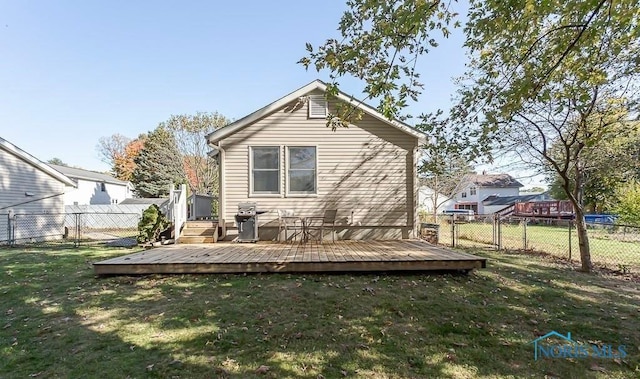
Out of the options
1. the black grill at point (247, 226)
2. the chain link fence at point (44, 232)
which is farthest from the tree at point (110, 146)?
the black grill at point (247, 226)

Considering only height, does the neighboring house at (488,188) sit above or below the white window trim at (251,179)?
above

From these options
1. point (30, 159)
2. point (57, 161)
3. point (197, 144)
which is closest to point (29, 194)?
point (30, 159)

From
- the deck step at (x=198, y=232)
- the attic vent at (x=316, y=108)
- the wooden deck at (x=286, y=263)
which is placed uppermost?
the attic vent at (x=316, y=108)

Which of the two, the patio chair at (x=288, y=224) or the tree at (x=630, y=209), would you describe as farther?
the tree at (x=630, y=209)

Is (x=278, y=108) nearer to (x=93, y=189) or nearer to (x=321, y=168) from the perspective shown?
(x=321, y=168)

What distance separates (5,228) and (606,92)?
19.4 meters

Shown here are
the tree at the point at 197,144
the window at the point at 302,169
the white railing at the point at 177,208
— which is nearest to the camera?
the white railing at the point at 177,208

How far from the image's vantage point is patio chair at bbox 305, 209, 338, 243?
8.48 metres

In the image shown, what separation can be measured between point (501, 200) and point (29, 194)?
50203 mm

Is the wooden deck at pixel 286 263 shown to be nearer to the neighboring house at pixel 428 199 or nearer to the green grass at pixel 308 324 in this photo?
the green grass at pixel 308 324

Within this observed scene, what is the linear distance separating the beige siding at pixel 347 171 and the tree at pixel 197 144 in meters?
15.6

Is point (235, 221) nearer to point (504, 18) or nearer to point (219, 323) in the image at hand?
point (219, 323)

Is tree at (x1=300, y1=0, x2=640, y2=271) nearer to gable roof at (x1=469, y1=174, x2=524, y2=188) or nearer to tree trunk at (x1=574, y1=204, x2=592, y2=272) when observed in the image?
tree trunk at (x1=574, y1=204, x2=592, y2=272)

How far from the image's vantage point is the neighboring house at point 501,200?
43.7 metres
